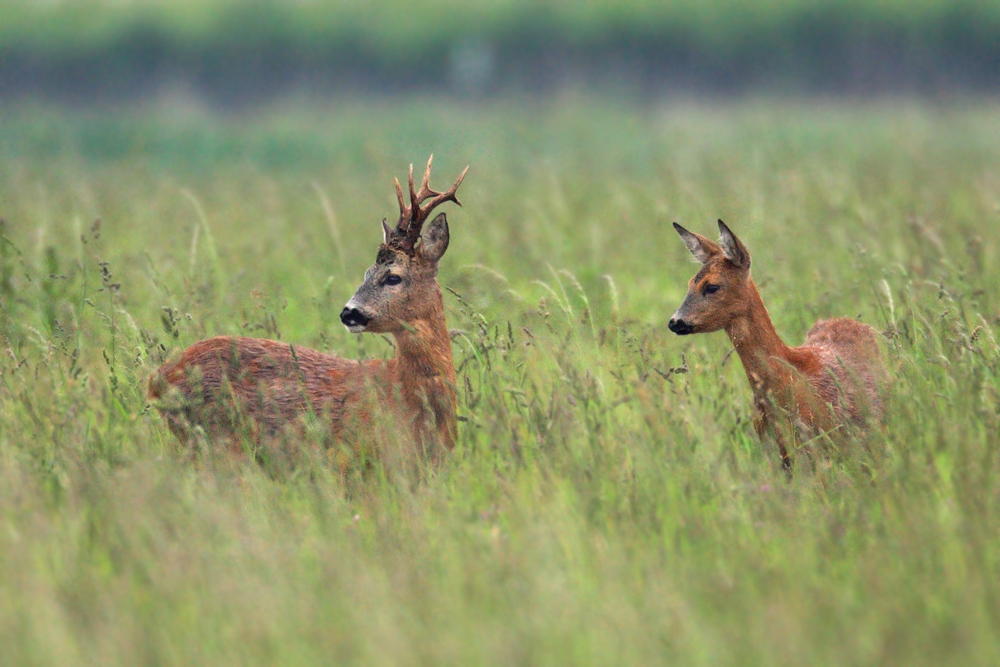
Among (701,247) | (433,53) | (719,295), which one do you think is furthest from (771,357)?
(433,53)

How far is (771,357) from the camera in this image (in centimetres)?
485

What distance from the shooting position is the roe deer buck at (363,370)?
16.3 ft

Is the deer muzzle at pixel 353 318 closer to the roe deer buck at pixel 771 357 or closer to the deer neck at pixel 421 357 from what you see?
the deer neck at pixel 421 357

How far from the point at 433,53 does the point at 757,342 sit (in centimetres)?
2652

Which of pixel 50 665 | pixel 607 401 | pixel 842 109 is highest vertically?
pixel 842 109

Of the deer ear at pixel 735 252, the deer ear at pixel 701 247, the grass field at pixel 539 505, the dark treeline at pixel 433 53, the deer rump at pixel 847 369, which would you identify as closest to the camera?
the grass field at pixel 539 505

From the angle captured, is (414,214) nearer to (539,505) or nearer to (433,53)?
(539,505)

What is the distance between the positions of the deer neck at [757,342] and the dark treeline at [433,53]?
2432 cm

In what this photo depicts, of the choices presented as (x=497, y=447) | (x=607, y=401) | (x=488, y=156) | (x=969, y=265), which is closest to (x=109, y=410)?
(x=497, y=447)

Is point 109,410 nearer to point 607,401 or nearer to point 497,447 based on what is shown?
point 497,447

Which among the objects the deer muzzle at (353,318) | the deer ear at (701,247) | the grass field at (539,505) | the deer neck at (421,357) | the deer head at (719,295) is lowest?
the grass field at (539,505)

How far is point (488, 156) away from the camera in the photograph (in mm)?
17953

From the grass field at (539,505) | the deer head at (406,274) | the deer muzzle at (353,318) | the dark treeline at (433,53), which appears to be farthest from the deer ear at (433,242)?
the dark treeline at (433,53)

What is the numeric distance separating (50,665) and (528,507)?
1.47 m
